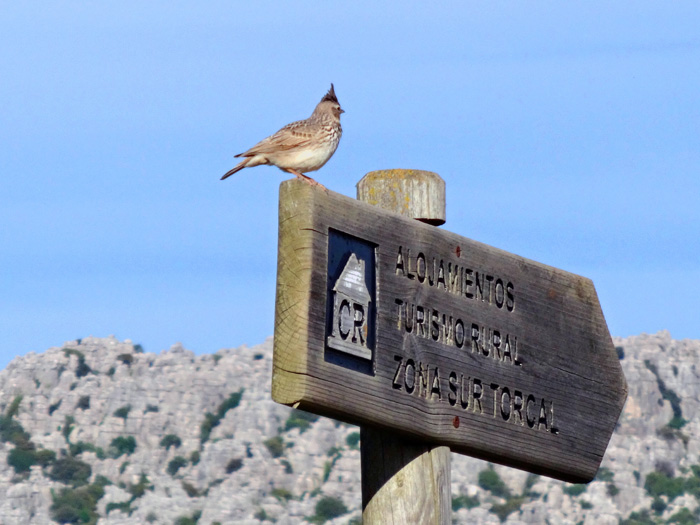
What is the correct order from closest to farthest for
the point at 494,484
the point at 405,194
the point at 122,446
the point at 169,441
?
the point at 405,194 < the point at 494,484 < the point at 122,446 < the point at 169,441

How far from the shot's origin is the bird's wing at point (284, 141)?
6.92 m

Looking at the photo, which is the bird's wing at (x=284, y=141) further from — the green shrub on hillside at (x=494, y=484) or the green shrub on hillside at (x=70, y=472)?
the green shrub on hillside at (x=70, y=472)

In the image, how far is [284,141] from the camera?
6.97 metres

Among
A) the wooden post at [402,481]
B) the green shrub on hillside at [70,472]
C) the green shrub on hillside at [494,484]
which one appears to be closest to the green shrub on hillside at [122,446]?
the green shrub on hillside at [70,472]

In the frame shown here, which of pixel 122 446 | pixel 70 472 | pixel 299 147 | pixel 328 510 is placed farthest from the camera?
pixel 122 446

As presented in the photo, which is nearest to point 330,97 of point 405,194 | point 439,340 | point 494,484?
point 405,194

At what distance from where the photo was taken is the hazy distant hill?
91250 mm

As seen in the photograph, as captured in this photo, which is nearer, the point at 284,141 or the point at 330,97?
the point at 284,141

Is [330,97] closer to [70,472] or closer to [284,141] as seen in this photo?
[284,141]

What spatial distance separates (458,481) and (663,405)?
77.0 feet

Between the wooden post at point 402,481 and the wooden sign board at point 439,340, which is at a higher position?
the wooden sign board at point 439,340

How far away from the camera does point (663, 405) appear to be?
110 metres

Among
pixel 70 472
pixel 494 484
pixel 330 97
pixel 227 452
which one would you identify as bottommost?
pixel 330 97

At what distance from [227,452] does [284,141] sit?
98.0 m
